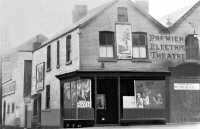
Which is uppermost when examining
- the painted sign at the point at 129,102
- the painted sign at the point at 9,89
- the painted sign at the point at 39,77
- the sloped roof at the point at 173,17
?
the sloped roof at the point at 173,17

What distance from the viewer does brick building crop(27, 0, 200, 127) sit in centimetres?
1603

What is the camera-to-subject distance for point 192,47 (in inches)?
658

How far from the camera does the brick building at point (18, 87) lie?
14484 mm

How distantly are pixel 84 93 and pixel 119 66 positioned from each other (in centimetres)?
173

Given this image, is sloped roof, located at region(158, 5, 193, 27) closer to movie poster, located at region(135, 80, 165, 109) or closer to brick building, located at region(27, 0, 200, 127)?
brick building, located at region(27, 0, 200, 127)

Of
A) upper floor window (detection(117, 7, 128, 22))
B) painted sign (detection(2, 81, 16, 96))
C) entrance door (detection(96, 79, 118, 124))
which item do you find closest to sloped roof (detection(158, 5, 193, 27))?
upper floor window (detection(117, 7, 128, 22))

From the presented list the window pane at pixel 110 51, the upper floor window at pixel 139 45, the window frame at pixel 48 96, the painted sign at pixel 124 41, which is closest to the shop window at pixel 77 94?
the window frame at pixel 48 96

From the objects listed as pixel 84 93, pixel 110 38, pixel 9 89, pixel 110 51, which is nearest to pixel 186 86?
pixel 110 51

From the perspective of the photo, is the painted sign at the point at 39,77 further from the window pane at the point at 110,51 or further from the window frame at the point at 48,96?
the window pane at the point at 110,51

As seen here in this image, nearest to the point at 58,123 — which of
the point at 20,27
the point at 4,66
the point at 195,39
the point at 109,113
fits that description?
the point at 109,113

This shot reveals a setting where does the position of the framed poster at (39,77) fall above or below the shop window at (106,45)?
below

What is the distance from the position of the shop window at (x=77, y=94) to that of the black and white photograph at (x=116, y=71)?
4cm

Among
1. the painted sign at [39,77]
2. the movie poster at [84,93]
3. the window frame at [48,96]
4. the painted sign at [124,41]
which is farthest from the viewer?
the painted sign at [124,41]

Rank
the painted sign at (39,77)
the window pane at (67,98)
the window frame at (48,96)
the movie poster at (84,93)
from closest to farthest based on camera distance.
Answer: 1. the movie poster at (84,93)
2. the painted sign at (39,77)
3. the window frame at (48,96)
4. the window pane at (67,98)
